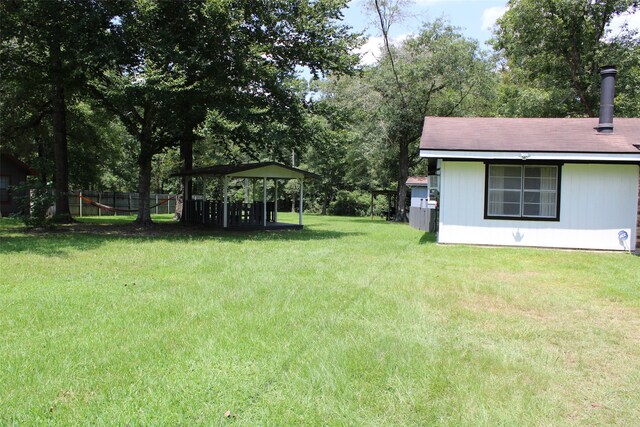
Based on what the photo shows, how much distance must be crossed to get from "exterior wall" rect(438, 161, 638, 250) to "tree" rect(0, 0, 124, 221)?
400 inches

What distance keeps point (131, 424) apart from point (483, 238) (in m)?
10.7

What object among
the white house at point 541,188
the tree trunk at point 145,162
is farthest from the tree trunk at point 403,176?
the tree trunk at point 145,162

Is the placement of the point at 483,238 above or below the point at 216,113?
below

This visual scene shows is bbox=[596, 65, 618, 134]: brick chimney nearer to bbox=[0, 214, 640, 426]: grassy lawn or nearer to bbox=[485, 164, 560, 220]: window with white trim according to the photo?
bbox=[485, 164, 560, 220]: window with white trim

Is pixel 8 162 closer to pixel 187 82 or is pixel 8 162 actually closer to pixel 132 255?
pixel 187 82

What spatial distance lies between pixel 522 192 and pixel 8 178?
2290cm

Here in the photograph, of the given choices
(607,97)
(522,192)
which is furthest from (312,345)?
(607,97)

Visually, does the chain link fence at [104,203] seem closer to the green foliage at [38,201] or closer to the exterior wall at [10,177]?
the exterior wall at [10,177]

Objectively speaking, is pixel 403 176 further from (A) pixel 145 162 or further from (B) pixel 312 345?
(B) pixel 312 345

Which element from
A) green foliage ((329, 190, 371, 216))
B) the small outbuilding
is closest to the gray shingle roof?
the small outbuilding

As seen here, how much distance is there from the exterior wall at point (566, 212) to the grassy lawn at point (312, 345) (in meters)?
3.69

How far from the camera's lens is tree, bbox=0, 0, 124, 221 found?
43.4 ft

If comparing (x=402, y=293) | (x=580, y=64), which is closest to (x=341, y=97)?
(x=580, y=64)

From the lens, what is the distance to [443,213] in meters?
12.1
